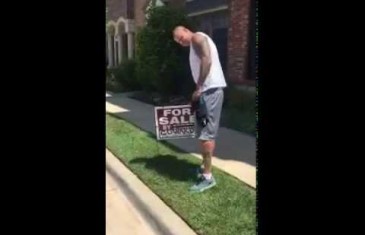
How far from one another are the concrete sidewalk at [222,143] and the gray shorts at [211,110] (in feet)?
0.16

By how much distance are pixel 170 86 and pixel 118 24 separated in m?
0.43

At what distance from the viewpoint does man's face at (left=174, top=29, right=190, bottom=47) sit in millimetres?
2869

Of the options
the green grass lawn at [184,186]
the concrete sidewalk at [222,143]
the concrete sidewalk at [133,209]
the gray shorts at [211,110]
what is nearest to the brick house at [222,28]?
the gray shorts at [211,110]

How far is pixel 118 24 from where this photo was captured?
277 cm

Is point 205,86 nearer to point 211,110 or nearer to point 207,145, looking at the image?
point 211,110

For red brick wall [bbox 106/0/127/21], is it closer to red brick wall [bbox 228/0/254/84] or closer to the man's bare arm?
the man's bare arm

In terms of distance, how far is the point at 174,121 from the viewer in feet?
9.20

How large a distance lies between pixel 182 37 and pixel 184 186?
35.4 inches

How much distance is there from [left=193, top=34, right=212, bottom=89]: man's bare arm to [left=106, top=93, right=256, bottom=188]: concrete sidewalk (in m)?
0.35

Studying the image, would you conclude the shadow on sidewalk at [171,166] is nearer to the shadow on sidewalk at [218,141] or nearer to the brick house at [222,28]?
the shadow on sidewalk at [218,141]

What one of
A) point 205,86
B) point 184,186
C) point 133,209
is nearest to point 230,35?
point 205,86

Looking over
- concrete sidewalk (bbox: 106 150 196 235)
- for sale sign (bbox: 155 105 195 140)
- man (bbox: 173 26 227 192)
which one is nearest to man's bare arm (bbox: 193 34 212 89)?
man (bbox: 173 26 227 192)
